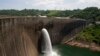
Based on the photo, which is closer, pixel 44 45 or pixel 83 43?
pixel 44 45

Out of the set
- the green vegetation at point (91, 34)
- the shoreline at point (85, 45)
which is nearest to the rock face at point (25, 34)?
the shoreline at point (85, 45)

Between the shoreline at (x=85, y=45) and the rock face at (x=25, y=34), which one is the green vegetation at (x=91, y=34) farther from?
the rock face at (x=25, y=34)

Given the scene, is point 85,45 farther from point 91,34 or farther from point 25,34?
point 25,34

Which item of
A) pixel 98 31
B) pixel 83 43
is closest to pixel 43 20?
pixel 83 43

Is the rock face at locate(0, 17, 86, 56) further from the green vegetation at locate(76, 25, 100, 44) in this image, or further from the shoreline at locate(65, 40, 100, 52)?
the green vegetation at locate(76, 25, 100, 44)

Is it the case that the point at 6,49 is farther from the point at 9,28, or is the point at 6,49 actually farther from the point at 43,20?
the point at 43,20

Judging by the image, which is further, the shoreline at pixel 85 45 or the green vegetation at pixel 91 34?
the green vegetation at pixel 91 34
